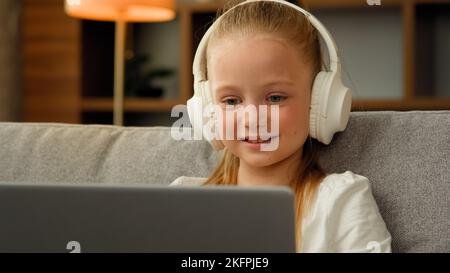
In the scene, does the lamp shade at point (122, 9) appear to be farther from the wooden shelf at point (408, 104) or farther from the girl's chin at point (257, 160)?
the girl's chin at point (257, 160)

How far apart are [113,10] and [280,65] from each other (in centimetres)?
161

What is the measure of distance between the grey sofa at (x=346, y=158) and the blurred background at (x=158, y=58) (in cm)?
174

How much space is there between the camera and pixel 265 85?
105cm

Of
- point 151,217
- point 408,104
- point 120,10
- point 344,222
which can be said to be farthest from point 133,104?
point 151,217

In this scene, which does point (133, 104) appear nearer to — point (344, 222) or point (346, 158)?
point (346, 158)

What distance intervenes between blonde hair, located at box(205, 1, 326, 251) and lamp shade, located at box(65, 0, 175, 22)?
1.38 m

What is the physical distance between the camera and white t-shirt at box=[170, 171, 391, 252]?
0.99 metres

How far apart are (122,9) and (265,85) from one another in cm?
160

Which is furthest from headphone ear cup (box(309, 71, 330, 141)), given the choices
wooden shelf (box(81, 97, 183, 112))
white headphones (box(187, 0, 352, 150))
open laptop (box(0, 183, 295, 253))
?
wooden shelf (box(81, 97, 183, 112))

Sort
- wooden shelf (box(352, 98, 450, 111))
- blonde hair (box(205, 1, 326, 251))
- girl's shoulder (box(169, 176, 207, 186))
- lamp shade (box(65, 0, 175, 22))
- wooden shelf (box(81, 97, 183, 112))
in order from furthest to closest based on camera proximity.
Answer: wooden shelf (box(81, 97, 183, 112)), wooden shelf (box(352, 98, 450, 111)), lamp shade (box(65, 0, 175, 22)), girl's shoulder (box(169, 176, 207, 186)), blonde hair (box(205, 1, 326, 251))


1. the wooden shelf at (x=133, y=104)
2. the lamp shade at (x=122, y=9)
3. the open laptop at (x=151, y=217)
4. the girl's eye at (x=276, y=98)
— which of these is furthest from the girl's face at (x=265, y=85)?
the wooden shelf at (x=133, y=104)

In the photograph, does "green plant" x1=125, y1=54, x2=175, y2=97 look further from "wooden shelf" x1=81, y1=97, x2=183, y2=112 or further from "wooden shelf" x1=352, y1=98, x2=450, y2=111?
"wooden shelf" x1=352, y1=98, x2=450, y2=111
